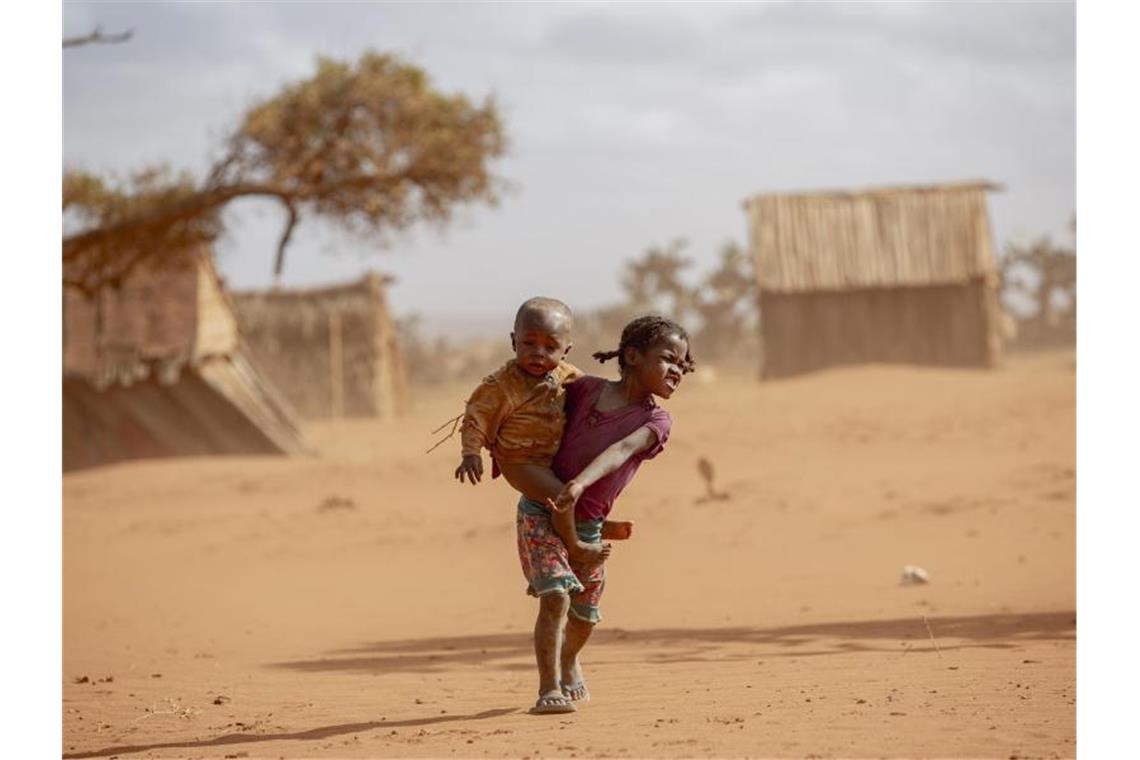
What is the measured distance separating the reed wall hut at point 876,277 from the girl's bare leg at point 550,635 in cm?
2402

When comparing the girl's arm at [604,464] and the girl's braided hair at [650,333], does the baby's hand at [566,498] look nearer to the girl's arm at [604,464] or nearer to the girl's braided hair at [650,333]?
the girl's arm at [604,464]

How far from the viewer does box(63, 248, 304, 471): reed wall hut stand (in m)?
21.5

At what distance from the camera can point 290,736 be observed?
20.5 ft

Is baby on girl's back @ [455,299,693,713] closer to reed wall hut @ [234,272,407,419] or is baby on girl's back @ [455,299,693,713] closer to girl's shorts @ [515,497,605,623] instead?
girl's shorts @ [515,497,605,623]

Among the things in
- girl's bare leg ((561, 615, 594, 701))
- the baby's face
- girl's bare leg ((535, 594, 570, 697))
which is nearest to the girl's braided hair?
the baby's face

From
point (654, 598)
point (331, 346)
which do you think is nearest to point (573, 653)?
point (654, 598)

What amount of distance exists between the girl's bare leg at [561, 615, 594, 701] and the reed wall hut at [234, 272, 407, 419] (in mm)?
23859

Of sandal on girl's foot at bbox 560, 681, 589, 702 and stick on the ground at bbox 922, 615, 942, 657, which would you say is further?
stick on the ground at bbox 922, 615, 942, 657

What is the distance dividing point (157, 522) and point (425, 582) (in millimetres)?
5620

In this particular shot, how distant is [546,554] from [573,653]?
1.84ft

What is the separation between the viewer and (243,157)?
1438cm

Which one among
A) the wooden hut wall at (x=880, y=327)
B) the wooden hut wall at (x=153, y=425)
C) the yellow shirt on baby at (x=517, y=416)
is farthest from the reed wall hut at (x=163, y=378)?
the yellow shirt on baby at (x=517, y=416)

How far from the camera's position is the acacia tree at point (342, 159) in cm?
1436

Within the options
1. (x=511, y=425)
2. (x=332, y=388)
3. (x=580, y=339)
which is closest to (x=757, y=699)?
(x=511, y=425)
